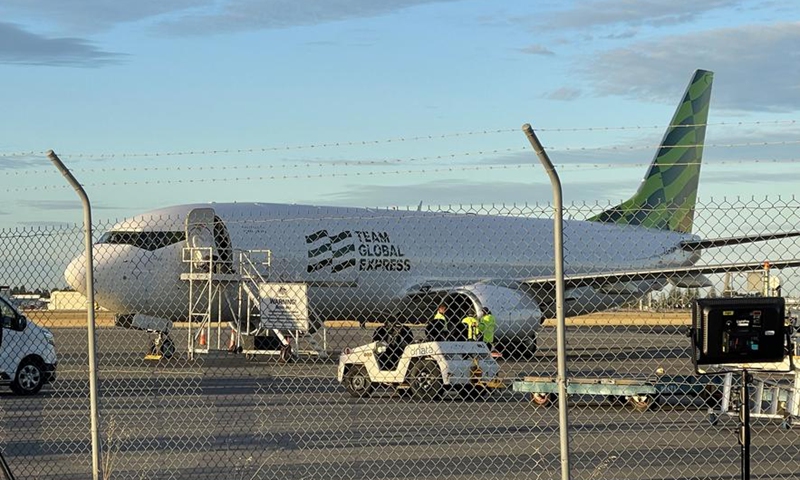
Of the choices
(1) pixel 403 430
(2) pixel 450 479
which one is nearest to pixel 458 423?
(1) pixel 403 430

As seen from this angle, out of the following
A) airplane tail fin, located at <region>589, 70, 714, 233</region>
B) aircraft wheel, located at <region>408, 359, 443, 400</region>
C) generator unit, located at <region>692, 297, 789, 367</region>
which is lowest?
aircraft wheel, located at <region>408, 359, 443, 400</region>

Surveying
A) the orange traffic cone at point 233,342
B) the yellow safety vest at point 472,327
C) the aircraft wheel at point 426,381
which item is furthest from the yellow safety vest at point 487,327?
the aircraft wheel at point 426,381

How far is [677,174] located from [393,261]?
13084 mm

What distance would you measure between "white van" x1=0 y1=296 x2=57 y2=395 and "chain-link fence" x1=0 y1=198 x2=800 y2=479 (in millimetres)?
37

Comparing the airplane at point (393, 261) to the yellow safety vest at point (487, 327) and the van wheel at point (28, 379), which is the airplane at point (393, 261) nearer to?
the yellow safety vest at point (487, 327)

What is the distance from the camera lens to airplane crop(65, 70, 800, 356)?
23.2 meters

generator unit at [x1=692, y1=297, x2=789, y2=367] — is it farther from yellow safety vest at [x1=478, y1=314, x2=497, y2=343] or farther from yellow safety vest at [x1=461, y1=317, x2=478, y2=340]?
yellow safety vest at [x1=478, y1=314, x2=497, y2=343]

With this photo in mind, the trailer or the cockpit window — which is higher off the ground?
the cockpit window

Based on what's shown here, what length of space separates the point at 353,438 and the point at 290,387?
238 inches

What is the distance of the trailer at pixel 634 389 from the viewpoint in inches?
570

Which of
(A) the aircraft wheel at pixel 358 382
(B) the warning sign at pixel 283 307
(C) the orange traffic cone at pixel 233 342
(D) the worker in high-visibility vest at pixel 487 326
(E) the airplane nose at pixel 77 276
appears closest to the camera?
(A) the aircraft wheel at pixel 358 382

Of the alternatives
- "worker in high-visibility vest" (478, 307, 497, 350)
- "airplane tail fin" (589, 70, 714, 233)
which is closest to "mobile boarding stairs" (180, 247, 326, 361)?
"worker in high-visibility vest" (478, 307, 497, 350)

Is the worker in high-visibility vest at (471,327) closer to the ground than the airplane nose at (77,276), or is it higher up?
closer to the ground

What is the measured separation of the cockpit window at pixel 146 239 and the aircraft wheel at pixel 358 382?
28.0 ft
